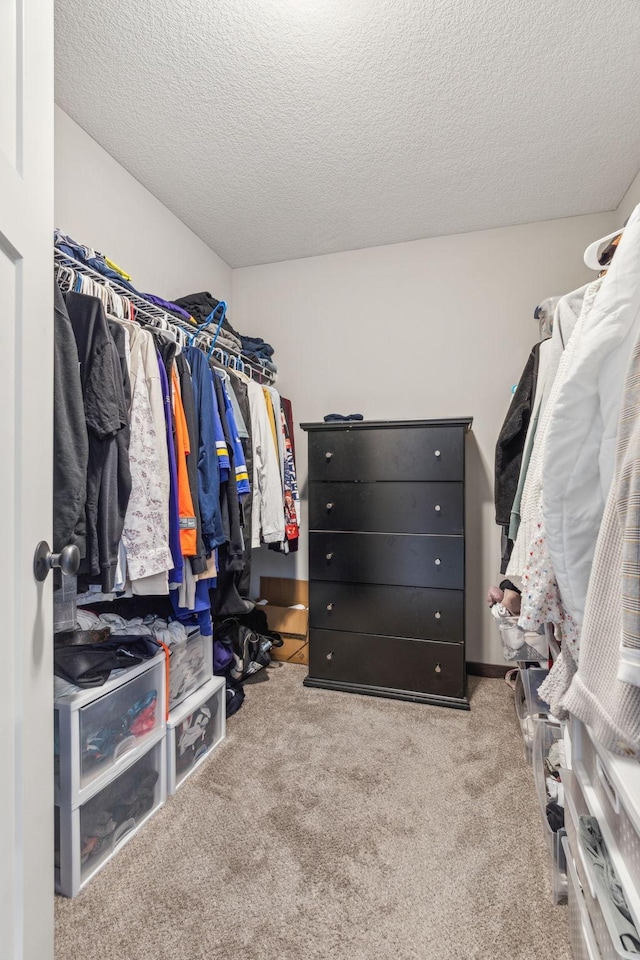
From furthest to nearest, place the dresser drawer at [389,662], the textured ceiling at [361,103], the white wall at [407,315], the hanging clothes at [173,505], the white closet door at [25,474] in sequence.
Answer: the white wall at [407,315] < the dresser drawer at [389,662] < the hanging clothes at [173,505] < the textured ceiling at [361,103] < the white closet door at [25,474]

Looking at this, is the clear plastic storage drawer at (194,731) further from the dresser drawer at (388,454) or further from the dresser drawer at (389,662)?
the dresser drawer at (388,454)

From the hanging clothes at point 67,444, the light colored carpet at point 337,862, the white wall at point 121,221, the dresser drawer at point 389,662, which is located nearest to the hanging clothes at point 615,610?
the light colored carpet at point 337,862

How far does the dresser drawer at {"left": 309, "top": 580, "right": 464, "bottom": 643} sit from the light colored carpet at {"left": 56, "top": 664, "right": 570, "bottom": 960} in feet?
1.54

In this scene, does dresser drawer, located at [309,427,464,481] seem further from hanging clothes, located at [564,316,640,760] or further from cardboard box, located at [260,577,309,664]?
hanging clothes, located at [564,316,640,760]

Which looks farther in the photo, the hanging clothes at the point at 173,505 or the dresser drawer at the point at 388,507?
the dresser drawer at the point at 388,507

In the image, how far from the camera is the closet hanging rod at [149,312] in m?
1.46

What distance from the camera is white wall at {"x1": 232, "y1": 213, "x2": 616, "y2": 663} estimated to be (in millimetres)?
2676

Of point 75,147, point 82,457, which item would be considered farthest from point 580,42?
point 82,457

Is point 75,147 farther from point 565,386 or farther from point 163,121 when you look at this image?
point 565,386

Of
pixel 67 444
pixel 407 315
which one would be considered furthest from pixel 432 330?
pixel 67 444

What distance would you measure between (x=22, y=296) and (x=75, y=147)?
1620mm

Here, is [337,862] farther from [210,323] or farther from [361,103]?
[361,103]

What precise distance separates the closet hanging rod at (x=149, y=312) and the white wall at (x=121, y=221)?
432 millimetres

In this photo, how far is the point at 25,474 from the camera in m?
0.78
